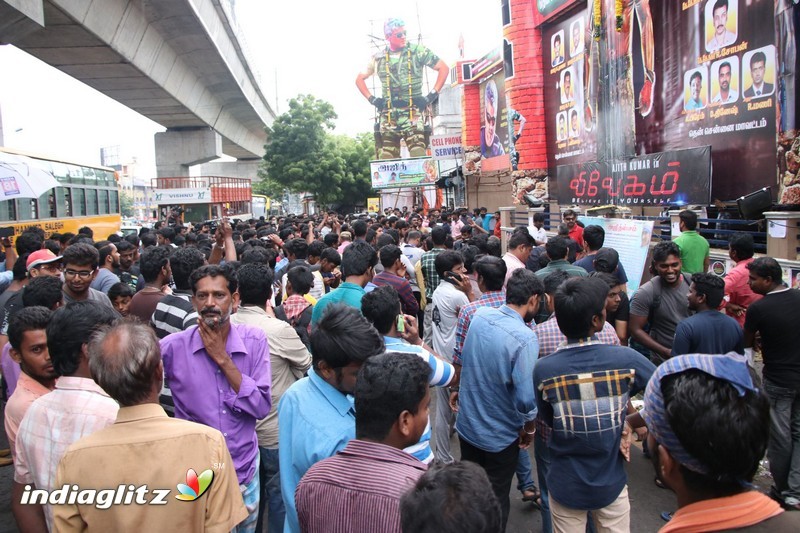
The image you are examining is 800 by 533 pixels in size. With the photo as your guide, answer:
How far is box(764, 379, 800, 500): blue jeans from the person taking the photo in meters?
4.34

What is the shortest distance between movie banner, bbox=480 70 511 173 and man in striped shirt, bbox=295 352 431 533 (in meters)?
22.4

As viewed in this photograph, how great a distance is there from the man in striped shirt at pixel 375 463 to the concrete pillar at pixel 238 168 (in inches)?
2065

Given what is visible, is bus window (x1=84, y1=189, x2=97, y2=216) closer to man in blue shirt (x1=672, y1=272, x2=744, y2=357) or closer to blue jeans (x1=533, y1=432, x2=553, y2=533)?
blue jeans (x1=533, y1=432, x2=553, y2=533)

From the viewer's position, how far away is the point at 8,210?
1250 centimetres

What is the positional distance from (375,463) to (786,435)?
150 inches

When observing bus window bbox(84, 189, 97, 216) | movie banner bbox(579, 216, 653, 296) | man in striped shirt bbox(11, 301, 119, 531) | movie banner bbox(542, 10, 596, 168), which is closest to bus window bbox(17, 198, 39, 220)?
bus window bbox(84, 189, 97, 216)

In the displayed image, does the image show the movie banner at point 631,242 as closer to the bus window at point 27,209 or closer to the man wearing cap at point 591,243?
the man wearing cap at point 591,243

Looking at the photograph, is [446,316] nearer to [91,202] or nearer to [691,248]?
[691,248]

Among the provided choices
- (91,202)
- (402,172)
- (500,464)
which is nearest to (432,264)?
(500,464)

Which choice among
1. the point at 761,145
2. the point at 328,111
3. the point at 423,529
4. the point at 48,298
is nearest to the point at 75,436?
the point at 423,529

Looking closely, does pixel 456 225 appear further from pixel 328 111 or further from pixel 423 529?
pixel 328 111

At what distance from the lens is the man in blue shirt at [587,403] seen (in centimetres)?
292

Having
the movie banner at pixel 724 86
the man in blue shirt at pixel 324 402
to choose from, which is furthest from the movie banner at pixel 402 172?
the man in blue shirt at pixel 324 402

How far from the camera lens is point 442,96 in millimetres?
43031
